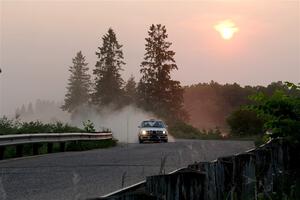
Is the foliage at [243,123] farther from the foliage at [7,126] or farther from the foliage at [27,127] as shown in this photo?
the foliage at [7,126]

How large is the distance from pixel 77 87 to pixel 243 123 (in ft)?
248

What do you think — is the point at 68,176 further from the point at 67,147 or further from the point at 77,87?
the point at 77,87

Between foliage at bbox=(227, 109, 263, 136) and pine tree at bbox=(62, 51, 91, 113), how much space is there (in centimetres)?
7096

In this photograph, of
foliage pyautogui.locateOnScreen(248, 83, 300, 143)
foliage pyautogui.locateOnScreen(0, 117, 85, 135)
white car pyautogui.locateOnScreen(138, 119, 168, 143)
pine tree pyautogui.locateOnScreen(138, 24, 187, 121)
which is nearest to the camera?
foliage pyautogui.locateOnScreen(248, 83, 300, 143)

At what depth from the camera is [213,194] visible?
5.52 metres

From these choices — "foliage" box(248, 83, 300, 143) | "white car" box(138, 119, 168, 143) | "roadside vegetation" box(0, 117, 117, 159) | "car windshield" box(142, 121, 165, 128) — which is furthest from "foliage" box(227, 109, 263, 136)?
"foliage" box(248, 83, 300, 143)

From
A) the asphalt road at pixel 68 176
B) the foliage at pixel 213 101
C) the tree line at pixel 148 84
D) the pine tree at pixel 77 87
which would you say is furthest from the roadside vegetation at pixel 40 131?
the foliage at pixel 213 101

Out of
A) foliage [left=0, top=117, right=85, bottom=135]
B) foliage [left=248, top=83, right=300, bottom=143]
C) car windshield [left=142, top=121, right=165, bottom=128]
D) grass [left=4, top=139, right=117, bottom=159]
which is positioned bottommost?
grass [left=4, top=139, right=117, bottom=159]

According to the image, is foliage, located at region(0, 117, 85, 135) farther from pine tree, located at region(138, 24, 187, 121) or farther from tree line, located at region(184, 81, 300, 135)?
tree line, located at region(184, 81, 300, 135)

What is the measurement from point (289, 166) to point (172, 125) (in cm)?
6393

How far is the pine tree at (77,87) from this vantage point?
390 feet

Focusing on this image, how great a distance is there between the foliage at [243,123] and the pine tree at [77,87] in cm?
7096

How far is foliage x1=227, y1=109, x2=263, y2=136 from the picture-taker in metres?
47.5

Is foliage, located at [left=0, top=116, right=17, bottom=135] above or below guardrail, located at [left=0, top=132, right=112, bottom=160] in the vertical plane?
above
